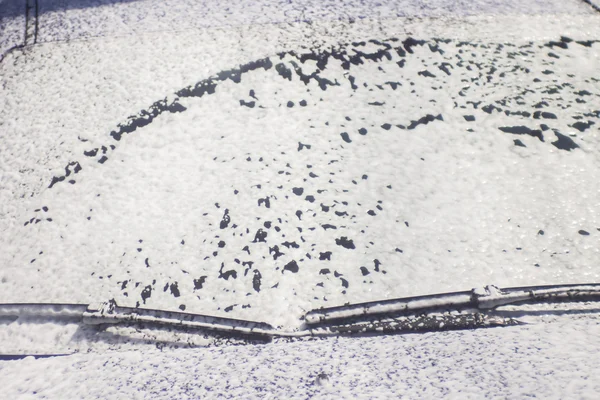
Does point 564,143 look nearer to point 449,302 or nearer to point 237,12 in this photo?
point 449,302

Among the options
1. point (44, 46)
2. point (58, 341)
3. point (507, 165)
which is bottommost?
point (58, 341)

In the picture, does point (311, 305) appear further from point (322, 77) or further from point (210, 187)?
point (322, 77)

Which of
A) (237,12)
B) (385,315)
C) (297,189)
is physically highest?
(237,12)

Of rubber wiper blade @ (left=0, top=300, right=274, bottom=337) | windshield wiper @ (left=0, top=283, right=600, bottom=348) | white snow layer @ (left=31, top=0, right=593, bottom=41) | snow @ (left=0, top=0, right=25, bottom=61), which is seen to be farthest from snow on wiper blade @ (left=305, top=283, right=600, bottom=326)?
snow @ (left=0, top=0, right=25, bottom=61)

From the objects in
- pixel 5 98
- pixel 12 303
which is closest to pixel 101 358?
pixel 12 303

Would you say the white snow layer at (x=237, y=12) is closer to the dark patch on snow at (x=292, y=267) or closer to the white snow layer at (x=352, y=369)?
the dark patch on snow at (x=292, y=267)

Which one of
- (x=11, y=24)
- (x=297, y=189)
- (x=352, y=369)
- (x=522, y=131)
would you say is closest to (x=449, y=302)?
(x=352, y=369)
